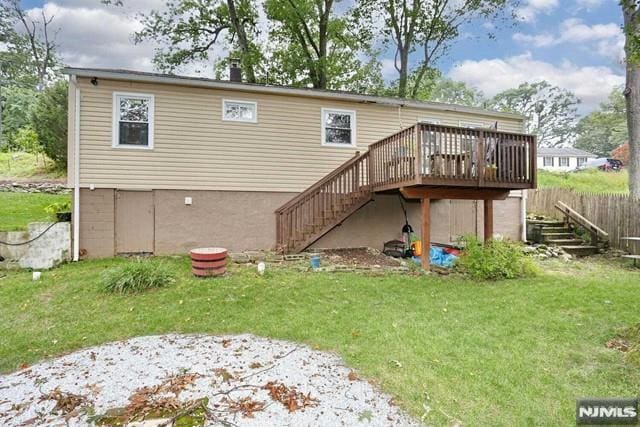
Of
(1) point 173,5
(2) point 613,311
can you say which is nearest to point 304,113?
(2) point 613,311

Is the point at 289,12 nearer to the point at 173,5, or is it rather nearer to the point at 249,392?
the point at 173,5

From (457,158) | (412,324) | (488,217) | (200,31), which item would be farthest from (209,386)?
(200,31)

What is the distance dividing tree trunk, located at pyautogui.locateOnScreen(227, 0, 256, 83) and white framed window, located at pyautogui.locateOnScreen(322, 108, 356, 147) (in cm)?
802

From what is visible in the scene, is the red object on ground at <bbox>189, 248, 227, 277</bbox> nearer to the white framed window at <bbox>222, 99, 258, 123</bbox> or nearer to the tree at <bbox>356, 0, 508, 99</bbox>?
the white framed window at <bbox>222, 99, 258, 123</bbox>

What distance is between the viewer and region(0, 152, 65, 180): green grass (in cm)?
1572

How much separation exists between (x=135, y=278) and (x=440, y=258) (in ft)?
22.7

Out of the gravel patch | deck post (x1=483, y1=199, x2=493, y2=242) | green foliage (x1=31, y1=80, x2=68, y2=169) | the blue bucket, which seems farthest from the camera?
green foliage (x1=31, y1=80, x2=68, y2=169)

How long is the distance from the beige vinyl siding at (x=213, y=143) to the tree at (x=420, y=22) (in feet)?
32.1

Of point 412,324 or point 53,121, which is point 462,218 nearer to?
point 412,324

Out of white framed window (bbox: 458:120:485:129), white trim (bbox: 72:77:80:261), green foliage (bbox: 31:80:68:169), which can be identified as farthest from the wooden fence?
green foliage (bbox: 31:80:68:169)

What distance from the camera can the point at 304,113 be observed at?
995cm

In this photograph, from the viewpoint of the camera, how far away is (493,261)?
Answer: 745cm

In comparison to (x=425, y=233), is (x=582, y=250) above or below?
below

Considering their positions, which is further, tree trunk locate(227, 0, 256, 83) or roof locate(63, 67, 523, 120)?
tree trunk locate(227, 0, 256, 83)
